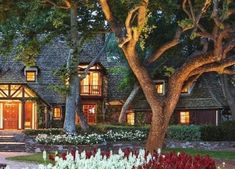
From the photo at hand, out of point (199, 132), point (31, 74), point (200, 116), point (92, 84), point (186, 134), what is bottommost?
point (186, 134)

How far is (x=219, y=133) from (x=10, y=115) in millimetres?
19593

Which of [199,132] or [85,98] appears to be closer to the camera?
[199,132]

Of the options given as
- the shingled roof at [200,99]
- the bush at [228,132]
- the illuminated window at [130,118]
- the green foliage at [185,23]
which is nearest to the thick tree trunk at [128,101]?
the shingled roof at [200,99]

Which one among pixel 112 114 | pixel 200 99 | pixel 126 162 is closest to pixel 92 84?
pixel 112 114

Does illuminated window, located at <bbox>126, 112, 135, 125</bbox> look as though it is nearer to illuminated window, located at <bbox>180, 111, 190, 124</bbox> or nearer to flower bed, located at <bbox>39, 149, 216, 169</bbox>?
illuminated window, located at <bbox>180, 111, 190, 124</bbox>

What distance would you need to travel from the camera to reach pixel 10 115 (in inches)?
1902

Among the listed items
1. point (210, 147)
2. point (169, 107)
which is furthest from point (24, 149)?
point (169, 107)

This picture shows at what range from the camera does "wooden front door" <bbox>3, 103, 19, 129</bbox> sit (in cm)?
4831

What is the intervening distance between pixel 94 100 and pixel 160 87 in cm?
599

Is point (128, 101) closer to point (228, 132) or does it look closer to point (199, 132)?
point (199, 132)

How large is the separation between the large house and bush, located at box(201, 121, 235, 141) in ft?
30.4

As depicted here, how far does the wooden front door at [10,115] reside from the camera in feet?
159

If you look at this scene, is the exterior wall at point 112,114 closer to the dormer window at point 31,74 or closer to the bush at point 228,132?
the dormer window at point 31,74

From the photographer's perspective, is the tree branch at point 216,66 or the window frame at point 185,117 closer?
the tree branch at point 216,66
